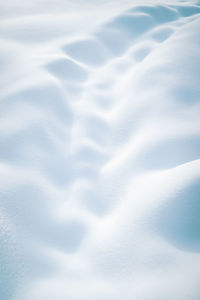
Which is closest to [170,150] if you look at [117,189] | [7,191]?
[117,189]

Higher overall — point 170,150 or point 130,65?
point 130,65

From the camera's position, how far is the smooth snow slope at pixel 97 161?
42 centimetres

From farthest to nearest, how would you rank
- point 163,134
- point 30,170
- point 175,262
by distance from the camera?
point 163,134 < point 30,170 < point 175,262

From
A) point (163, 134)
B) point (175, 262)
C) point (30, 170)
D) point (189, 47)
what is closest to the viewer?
point (175, 262)

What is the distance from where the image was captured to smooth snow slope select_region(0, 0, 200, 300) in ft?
1.38

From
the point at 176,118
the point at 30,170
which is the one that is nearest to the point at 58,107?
the point at 30,170

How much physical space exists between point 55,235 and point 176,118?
1.57 ft

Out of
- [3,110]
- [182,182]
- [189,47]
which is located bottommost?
[182,182]

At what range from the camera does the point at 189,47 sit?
95cm

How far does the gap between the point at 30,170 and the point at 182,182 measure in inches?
13.6

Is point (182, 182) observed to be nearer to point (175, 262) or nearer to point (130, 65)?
point (175, 262)

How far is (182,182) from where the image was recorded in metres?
0.51

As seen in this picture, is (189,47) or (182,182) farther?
(189,47)

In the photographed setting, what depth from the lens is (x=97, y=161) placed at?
26.4 inches
